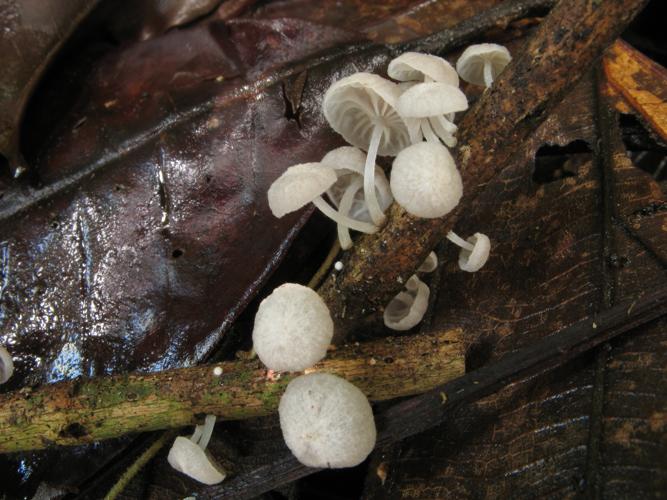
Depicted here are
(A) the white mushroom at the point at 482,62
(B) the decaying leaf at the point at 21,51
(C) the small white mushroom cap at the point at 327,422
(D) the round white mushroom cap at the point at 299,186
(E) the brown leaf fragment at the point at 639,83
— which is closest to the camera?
(C) the small white mushroom cap at the point at 327,422

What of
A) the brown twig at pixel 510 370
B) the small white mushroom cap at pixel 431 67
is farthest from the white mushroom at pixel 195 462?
the small white mushroom cap at pixel 431 67

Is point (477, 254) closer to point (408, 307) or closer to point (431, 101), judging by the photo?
point (408, 307)

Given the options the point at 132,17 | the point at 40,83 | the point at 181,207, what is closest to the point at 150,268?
the point at 181,207

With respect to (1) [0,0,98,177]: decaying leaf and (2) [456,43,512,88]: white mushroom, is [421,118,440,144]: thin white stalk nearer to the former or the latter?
(2) [456,43,512,88]: white mushroom

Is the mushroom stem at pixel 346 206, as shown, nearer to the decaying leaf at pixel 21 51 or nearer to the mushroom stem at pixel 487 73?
the mushroom stem at pixel 487 73


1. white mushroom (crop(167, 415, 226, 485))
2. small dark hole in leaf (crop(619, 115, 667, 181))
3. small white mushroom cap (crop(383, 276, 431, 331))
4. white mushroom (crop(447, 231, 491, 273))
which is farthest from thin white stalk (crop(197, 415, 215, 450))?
small dark hole in leaf (crop(619, 115, 667, 181))
